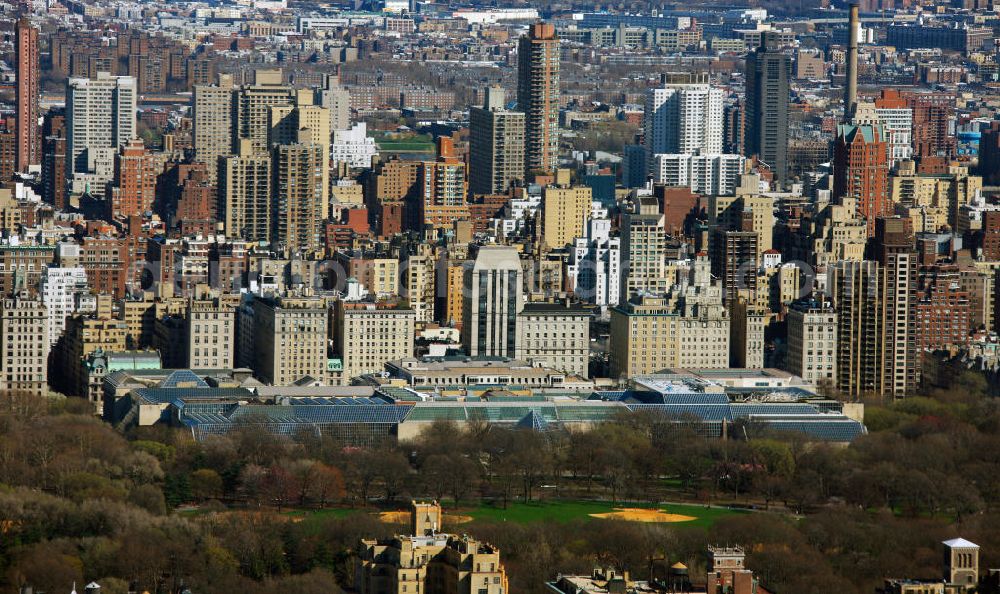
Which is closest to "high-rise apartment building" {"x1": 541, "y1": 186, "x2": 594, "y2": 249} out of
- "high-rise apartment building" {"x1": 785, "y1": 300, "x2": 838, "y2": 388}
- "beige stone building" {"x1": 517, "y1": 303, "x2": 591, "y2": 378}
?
"beige stone building" {"x1": 517, "y1": 303, "x2": 591, "y2": 378}

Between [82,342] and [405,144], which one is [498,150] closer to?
[405,144]

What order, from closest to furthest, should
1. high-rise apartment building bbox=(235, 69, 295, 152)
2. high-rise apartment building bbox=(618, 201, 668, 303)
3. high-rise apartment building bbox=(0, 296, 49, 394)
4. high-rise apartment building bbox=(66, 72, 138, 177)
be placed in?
1. high-rise apartment building bbox=(0, 296, 49, 394)
2. high-rise apartment building bbox=(618, 201, 668, 303)
3. high-rise apartment building bbox=(235, 69, 295, 152)
4. high-rise apartment building bbox=(66, 72, 138, 177)

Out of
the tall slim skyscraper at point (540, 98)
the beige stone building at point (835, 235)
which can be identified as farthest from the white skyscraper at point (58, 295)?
the tall slim skyscraper at point (540, 98)

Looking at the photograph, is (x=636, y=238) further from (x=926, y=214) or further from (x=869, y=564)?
(x=869, y=564)

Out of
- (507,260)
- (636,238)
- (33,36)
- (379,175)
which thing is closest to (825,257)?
(636,238)

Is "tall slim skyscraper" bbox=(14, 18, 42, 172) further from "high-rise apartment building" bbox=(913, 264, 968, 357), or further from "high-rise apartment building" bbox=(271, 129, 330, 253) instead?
"high-rise apartment building" bbox=(913, 264, 968, 357)

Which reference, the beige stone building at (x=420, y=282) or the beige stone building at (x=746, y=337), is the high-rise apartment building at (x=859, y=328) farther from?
the beige stone building at (x=420, y=282)

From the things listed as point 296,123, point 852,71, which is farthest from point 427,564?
point 852,71
